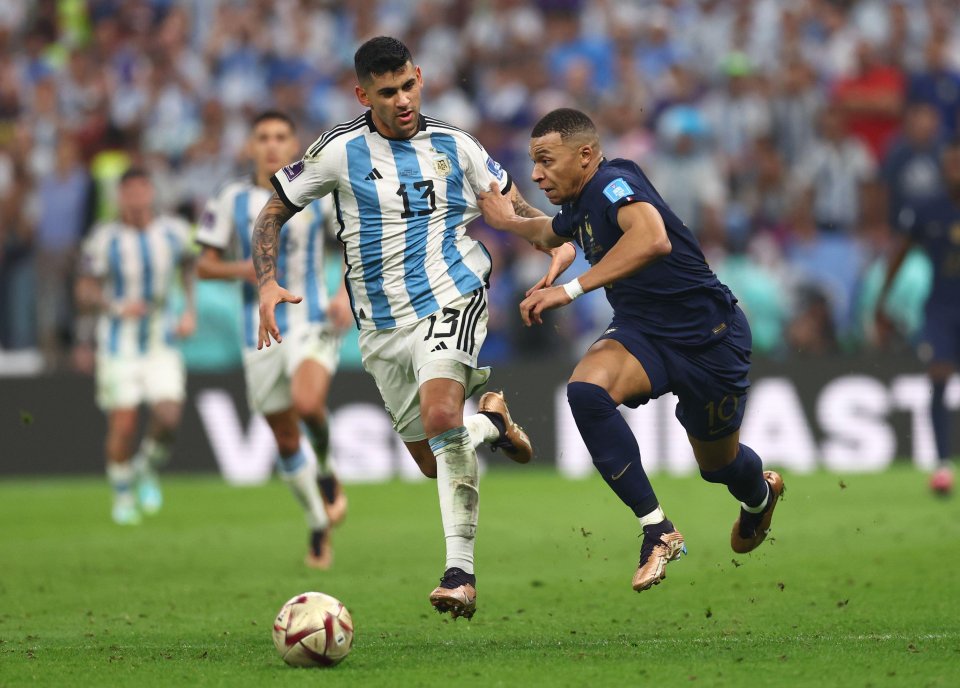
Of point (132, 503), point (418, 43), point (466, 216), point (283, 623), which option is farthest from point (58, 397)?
point (283, 623)

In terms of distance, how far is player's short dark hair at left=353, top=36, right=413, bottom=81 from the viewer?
725 cm

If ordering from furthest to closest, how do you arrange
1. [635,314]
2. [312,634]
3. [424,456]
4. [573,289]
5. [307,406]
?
[307,406]
[424,456]
[635,314]
[573,289]
[312,634]

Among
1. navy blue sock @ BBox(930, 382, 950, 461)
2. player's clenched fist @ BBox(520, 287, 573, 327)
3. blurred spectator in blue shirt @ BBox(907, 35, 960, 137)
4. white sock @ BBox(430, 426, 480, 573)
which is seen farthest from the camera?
blurred spectator in blue shirt @ BBox(907, 35, 960, 137)

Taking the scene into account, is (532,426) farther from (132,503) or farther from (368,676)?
(368,676)

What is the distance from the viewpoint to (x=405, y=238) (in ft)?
24.9

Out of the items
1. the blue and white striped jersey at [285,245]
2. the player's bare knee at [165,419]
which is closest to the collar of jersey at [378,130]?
the blue and white striped jersey at [285,245]

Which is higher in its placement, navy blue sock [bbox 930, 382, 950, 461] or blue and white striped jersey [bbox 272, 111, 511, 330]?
blue and white striped jersey [bbox 272, 111, 511, 330]

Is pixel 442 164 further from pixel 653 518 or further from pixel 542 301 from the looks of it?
pixel 653 518

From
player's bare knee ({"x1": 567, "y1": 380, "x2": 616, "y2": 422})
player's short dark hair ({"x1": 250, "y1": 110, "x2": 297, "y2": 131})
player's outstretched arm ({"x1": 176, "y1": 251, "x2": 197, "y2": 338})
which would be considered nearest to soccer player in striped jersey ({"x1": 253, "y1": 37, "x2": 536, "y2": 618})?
player's bare knee ({"x1": 567, "y1": 380, "x2": 616, "y2": 422})

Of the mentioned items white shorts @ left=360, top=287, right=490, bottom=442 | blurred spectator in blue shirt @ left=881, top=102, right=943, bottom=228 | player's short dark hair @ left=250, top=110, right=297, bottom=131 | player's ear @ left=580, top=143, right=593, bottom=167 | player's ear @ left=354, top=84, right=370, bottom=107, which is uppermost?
blurred spectator in blue shirt @ left=881, top=102, right=943, bottom=228

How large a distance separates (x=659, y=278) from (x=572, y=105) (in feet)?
35.1

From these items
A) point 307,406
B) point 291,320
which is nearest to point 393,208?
point 307,406

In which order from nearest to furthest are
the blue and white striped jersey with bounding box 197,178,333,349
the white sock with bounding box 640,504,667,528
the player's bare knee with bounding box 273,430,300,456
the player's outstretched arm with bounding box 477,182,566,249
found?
the white sock with bounding box 640,504,667,528 < the player's outstretched arm with bounding box 477,182,566,249 < the player's bare knee with bounding box 273,430,300,456 < the blue and white striped jersey with bounding box 197,178,333,349

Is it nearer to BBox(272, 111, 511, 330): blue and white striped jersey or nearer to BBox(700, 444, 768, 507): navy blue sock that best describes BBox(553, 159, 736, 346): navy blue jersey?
BBox(272, 111, 511, 330): blue and white striped jersey
